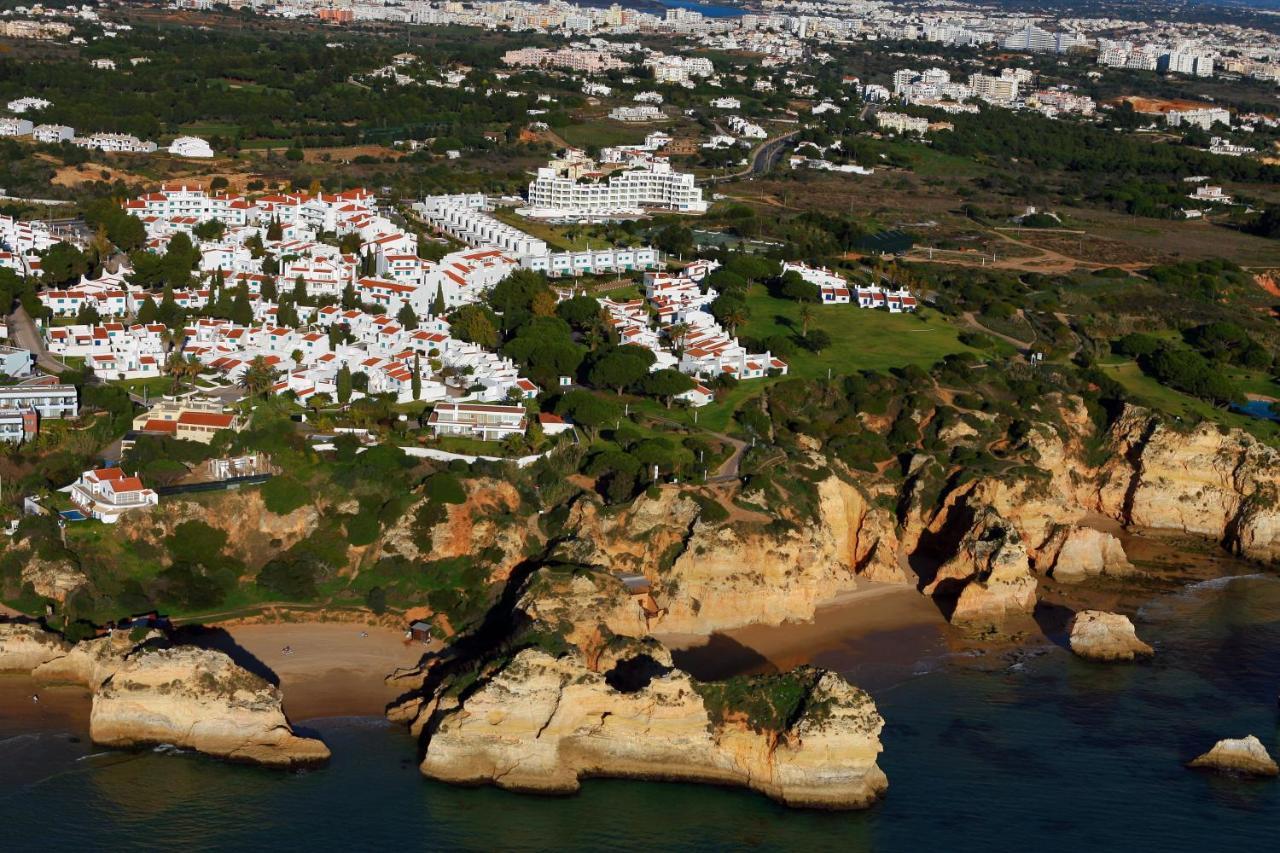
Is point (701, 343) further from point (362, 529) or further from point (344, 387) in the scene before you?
point (362, 529)

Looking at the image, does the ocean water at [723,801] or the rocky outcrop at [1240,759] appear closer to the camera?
the ocean water at [723,801]

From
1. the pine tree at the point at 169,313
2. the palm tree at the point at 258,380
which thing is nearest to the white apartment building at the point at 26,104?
the pine tree at the point at 169,313

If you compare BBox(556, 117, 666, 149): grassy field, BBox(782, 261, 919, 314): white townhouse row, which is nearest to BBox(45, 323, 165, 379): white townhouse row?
BBox(782, 261, 919, 314): white townhouse row

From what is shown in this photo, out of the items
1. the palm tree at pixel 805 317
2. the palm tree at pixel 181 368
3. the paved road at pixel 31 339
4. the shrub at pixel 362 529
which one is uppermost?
the palm tree at pixel 805 317

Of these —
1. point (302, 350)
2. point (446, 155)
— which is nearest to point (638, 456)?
point (302, 350)

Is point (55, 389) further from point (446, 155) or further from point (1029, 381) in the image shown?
point (446, 155)

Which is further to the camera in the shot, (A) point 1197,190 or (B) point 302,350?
(A) point 1197,190

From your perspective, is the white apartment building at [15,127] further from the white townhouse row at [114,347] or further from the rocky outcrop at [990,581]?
the rocky outcrop at [990,581]
